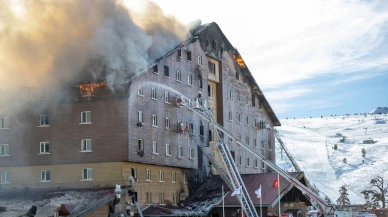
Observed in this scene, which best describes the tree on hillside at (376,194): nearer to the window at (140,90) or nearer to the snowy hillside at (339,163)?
the snowy hillside at (339,163)

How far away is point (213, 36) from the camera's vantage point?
267ft

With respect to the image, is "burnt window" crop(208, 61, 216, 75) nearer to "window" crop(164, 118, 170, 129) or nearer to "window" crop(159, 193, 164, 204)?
"window" crop(164, 118, 170, 129)

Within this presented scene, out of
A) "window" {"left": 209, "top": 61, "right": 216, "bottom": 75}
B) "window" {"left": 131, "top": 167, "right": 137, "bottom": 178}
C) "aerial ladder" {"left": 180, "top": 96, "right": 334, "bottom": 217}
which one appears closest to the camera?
"window" {"left": 131, "top": 167, "right": 137, "bottom": 178}

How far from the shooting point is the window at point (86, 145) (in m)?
61.9

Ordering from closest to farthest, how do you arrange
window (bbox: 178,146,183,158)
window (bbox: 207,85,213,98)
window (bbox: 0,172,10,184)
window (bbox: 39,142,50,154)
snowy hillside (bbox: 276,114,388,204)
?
window (bbox: 39,142,50,154), window (bbox: 0,172,10,184), window (bbox: 178,146,183,158), window (bbox: 207,85,213,98), snowy hillside (bbox: 276,114,388,204)

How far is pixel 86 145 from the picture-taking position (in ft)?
204

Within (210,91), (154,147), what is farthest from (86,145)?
(210,91)

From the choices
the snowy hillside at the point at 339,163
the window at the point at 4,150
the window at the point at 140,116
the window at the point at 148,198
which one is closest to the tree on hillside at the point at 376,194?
the snowy hillside at the point at 339,163

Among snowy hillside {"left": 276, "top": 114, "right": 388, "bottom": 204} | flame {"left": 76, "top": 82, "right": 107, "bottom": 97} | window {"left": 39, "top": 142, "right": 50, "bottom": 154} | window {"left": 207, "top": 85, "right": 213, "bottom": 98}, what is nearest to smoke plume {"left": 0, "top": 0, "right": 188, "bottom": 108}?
flame {"left": 76, "top": 82, "right": 107, "bottom": 97}

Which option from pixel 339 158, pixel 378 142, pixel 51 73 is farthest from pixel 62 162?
pixel 378 142

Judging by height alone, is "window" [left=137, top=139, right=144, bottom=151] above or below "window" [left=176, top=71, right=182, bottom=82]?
below

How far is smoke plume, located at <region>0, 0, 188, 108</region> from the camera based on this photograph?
2448 inches

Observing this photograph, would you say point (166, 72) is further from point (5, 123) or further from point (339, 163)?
point (339, 163)

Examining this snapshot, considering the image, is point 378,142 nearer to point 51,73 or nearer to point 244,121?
point 244,121
